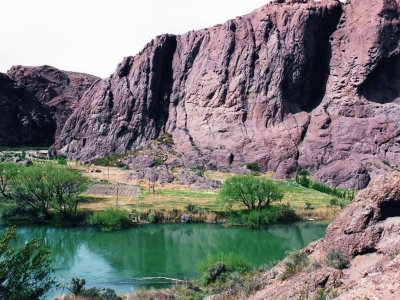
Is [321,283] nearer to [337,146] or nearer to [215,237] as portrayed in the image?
[215,237]

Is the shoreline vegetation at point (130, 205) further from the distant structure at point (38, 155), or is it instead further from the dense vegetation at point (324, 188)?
the distant structure at point (38, 155)

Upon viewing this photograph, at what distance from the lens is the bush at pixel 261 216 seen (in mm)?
54469

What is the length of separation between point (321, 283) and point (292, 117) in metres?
87.1

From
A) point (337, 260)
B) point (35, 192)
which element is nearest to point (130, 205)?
point (35, 192)

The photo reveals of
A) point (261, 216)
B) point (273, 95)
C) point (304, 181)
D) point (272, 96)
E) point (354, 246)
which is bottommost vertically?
point (261, 216)

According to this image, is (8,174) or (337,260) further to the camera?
(8,174)

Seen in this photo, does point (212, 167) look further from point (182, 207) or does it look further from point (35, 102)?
point (35, 102)

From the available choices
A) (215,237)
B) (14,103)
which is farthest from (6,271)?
(14,103)

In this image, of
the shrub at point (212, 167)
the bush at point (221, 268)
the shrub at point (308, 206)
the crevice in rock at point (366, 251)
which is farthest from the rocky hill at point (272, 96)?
the crevice in rock at point (366, 251)

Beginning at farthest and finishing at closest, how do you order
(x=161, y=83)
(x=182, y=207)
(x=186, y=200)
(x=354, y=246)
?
1. (x=161, y=83)
2. (x=186, y=200)
3. (x=182, y=207)
4. (x=354, y=246)

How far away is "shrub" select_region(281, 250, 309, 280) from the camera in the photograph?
49.9 ft

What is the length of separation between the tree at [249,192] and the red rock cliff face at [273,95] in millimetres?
29017

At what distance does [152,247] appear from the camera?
45500 mm

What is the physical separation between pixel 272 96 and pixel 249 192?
151ft
